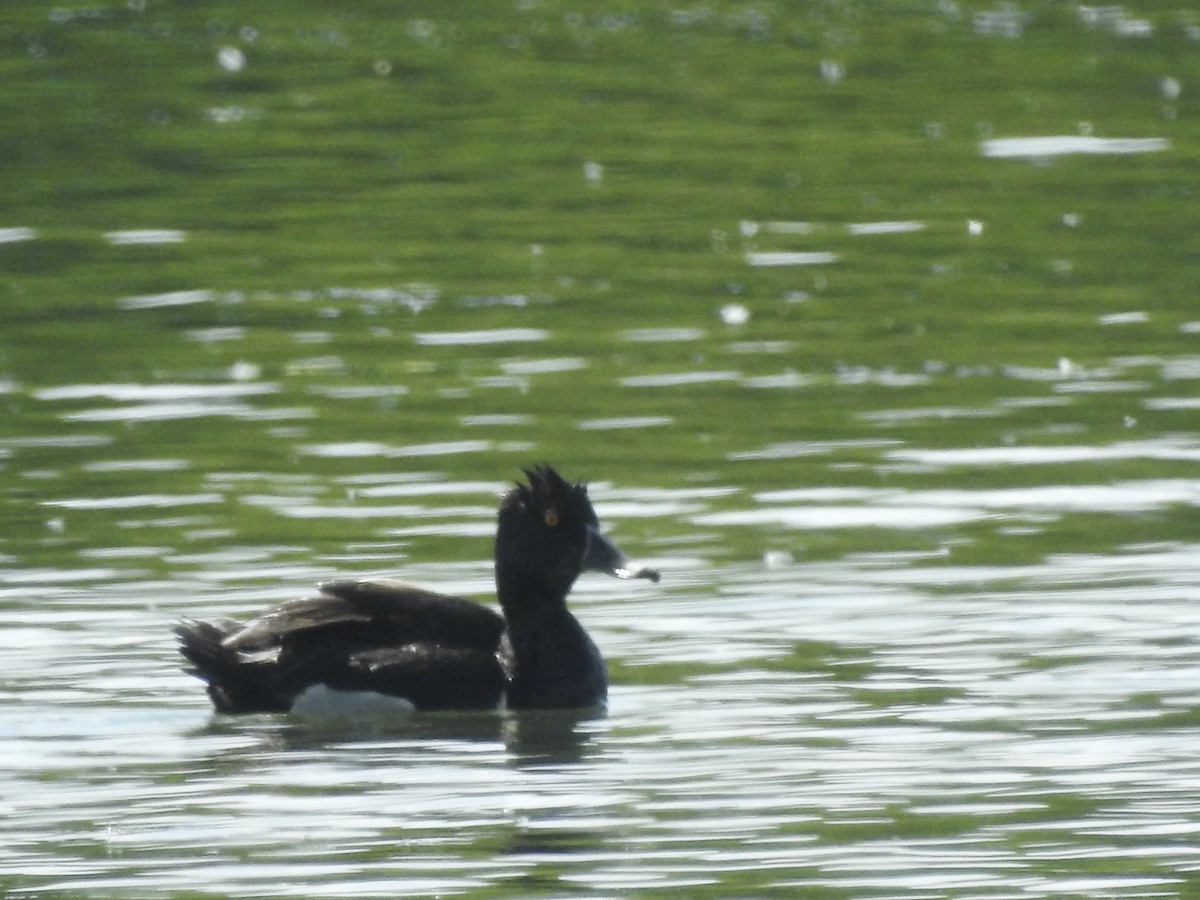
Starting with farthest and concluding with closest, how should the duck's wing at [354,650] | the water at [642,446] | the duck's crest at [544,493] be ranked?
1. the duck's crest at [544,493]
2. the duck's wing at [354,650]
3. the water at [642,446]

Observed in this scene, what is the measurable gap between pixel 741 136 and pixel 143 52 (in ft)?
31.3

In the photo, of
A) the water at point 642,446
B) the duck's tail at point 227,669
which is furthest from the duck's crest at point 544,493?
the duck's tail at point 227,669

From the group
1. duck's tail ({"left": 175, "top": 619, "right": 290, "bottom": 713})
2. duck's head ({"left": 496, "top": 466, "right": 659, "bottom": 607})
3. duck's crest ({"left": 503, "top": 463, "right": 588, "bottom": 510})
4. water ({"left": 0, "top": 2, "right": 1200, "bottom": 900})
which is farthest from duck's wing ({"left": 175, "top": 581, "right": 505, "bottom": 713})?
duck's crest ({"left": 503, "top": 463, "right": 588, "bottom": 510})

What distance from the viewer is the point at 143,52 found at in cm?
3784

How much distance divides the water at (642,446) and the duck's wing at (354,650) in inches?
9.1

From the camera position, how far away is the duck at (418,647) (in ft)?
41.5

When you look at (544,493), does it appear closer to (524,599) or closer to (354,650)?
(524,599)

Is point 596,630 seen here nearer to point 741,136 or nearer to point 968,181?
point 968,181

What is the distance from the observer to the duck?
12641 mm

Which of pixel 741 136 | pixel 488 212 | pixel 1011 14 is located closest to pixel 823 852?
pixel 488 212

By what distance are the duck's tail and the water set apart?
221 mm

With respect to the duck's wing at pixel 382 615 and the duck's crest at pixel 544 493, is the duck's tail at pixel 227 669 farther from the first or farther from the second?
the duck's crest at pixel 544 493

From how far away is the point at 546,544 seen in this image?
1327 cm

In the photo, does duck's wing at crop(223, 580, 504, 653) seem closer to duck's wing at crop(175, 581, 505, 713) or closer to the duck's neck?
duck's wing at crop(175, 581, 505, 713)
